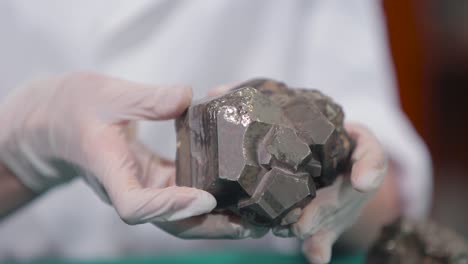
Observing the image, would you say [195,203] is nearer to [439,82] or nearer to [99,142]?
[99,142]

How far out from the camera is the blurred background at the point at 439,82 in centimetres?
186

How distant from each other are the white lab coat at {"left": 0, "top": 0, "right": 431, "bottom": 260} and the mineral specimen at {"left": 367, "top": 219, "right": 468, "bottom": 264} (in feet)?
0.73

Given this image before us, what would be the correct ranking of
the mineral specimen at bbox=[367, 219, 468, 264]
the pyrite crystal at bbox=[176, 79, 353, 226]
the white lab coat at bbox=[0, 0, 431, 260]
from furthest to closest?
the white lab coat at bbox=[0, 0, 431, 260] → the mineral specimen at bbox=[367, 219, 468, 264] → the pyrite crystal at bbox=[176, 79, 353, 226]

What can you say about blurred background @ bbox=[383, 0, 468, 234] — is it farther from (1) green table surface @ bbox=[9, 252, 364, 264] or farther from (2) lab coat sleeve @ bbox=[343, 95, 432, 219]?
(1) green table surface @ bbox=[9, 252, 364, 264]

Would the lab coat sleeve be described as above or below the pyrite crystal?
below

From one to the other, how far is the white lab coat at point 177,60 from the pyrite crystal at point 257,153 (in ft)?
1.20

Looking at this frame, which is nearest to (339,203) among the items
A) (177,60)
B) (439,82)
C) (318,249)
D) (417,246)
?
(318,249)

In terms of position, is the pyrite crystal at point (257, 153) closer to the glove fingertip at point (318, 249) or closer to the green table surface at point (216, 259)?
the glove fingertip at point (318, 249)

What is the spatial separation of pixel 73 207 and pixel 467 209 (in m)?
1.56

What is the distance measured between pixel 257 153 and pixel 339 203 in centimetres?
16

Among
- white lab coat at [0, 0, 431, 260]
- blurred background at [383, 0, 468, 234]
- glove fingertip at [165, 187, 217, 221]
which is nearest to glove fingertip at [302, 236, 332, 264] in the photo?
glove fingertip at [165, 187, 217, 221]

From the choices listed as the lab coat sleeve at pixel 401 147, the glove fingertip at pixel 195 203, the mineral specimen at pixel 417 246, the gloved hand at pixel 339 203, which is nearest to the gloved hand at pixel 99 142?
the glove fingertip at pixel 195 203

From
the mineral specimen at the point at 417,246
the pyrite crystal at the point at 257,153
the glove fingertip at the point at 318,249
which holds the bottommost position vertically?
the mineral specimen at the point at 417,246

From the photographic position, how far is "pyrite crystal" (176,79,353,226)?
0.56 m
